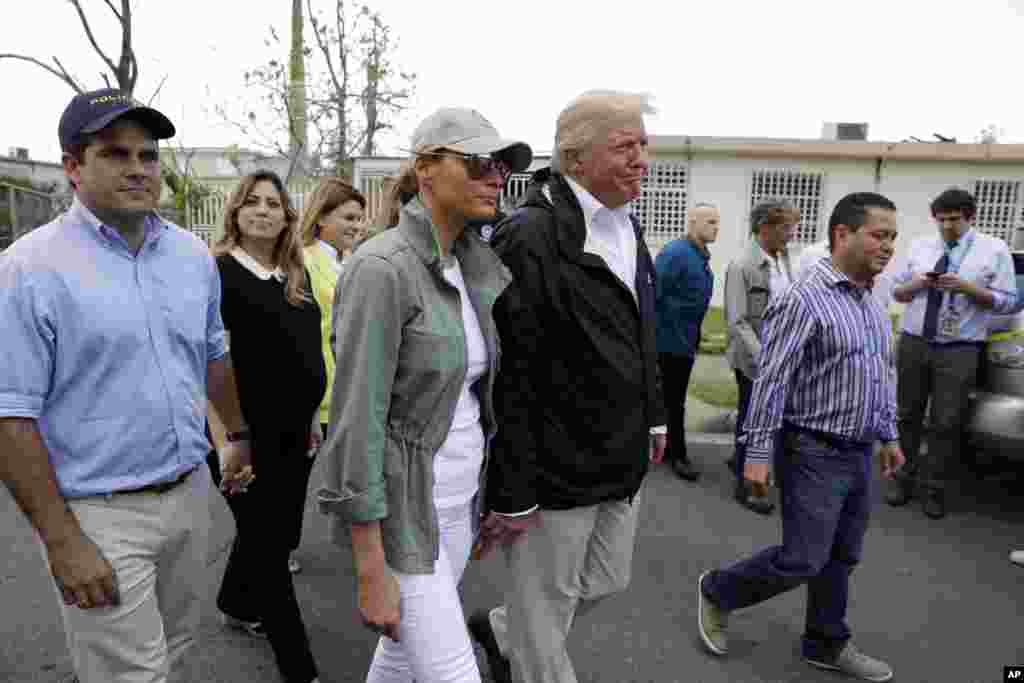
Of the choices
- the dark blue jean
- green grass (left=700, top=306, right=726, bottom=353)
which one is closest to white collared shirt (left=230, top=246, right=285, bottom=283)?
the dark blue jean

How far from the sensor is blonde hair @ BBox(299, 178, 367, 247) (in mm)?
4035

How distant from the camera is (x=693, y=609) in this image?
368cm

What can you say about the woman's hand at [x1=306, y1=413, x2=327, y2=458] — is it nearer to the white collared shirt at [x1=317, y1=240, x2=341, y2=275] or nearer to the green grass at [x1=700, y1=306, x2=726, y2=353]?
the white collared shirt at [x1=317, y1=240, x2=341, y2=275]

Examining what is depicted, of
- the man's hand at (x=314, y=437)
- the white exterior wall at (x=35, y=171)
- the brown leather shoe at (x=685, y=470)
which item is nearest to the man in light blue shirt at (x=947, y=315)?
the brown leather shoe at (x=685, y=470)

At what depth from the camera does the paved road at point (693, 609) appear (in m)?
3.12

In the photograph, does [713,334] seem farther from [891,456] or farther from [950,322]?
[891,456]

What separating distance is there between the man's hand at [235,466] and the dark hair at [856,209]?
240cm

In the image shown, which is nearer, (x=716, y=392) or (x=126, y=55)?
(x=716, y=392)

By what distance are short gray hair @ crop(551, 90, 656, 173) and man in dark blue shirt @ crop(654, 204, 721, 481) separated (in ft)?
10.4

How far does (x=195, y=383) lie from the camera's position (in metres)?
2.15

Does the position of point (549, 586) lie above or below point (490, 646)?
above

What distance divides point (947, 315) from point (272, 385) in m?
4.26

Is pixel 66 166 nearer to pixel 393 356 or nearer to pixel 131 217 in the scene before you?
pixel 131 217

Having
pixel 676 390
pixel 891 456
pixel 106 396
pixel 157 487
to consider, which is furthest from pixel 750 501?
pixel 106 396
